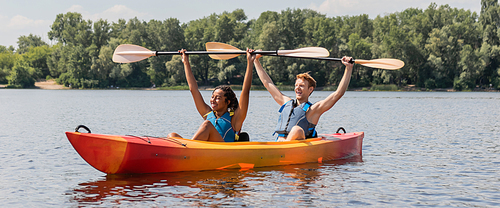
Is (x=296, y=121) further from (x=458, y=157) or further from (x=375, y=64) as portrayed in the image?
(x=458, y=157)

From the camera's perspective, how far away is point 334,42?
62031 mm

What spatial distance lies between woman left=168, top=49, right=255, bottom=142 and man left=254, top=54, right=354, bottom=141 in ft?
3.24

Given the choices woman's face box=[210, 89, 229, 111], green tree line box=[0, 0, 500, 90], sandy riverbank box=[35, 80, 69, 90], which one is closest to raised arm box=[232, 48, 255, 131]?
woman's face box=[210, 89, 229, 111]

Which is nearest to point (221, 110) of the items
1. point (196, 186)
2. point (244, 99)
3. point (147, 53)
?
point (244, 99)

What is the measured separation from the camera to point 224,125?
7.11m

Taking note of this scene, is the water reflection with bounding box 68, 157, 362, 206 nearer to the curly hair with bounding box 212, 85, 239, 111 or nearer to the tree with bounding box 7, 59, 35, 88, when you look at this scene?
the curly hair with bounding box 212, 85, 239, 111

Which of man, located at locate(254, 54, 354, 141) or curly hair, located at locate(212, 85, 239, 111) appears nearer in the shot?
curly hair, located at locate(212, 85, 239, 111)

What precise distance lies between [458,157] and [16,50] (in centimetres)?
11277

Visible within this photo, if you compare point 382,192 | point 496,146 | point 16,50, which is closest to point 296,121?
point 382,192

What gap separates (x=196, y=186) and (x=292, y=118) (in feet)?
7.07

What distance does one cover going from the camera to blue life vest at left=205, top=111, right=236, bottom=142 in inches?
276

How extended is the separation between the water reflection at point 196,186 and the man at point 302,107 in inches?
25.2

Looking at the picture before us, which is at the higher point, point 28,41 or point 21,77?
point 28,41

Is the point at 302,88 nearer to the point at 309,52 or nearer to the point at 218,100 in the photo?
the point at 309,52
